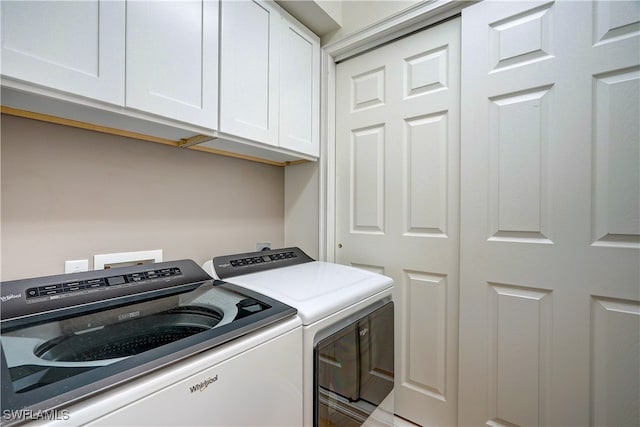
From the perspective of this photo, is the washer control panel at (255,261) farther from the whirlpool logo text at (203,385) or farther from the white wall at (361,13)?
the white wall at (361,13)

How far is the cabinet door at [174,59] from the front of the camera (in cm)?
94

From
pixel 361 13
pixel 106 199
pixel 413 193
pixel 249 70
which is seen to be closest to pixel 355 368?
pixel 413 193

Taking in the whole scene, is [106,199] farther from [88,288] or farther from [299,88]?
[299,88]

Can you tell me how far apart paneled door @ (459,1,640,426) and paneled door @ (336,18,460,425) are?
9 cm

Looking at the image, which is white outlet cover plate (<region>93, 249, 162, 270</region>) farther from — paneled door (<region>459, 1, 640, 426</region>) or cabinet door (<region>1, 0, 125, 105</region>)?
paneled door (<region>459, 1, 640, 426</region>)

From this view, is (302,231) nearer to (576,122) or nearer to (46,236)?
(46,236)

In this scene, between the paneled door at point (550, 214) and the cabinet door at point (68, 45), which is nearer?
the cabinet door at point (68, 45)

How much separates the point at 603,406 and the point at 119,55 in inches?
84.4

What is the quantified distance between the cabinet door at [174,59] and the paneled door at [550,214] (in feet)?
3.86

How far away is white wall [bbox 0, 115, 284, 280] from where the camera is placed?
3.20 feet

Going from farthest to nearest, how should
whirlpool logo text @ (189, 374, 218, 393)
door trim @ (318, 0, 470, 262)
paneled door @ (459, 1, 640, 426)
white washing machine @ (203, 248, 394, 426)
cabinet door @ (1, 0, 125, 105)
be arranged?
1. door trim @ (318, 0, 470, 262)
2. paneled door @ (459, 1, 640, 426)
3. white washing machine @ (203, 248, 394, 426)
4. cabinet door @ (1, 0, 125, 105)
5. whirlpool logo text @ (189, 374, 218, 393)

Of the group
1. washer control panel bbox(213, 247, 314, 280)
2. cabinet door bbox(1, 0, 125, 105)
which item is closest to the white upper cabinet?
cabinet door bbox(1, 0, 125, 105)

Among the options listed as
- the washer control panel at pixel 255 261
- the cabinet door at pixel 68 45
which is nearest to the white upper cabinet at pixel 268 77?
the cabinet door at pixel 68 45

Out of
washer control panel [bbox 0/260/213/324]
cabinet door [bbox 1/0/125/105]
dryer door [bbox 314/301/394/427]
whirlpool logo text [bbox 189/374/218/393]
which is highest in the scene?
cabinet door [bbox 1/0/125/105]
